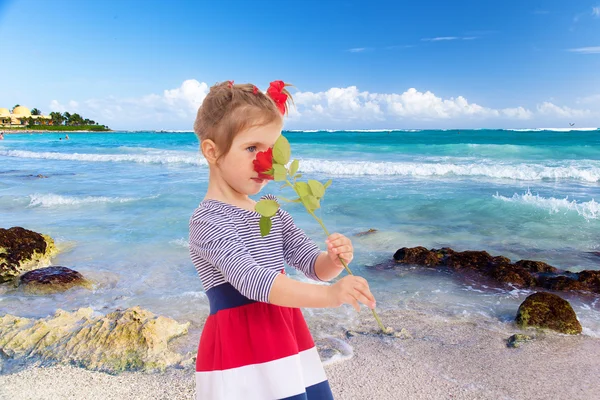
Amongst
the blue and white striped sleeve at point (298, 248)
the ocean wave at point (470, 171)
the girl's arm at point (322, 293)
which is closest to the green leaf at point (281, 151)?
the girl's arm at point (322, 293)

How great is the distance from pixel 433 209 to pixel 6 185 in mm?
12799

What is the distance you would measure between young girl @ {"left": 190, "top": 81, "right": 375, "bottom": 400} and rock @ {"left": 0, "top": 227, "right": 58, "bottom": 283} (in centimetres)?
525

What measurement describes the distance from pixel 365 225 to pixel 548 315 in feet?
15.7

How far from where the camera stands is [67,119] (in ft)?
363

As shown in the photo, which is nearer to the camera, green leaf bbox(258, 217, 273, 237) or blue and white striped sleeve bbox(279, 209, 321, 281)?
green leaf bbox(258, 217, 273, 237)

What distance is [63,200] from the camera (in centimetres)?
1151

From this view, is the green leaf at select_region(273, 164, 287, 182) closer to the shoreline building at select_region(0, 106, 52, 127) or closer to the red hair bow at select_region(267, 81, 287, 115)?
the red hair bow at select_region(267, 81, 287, 115)

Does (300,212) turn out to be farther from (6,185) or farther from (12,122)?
(12,122)

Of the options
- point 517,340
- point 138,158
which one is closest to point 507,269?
point 517,340

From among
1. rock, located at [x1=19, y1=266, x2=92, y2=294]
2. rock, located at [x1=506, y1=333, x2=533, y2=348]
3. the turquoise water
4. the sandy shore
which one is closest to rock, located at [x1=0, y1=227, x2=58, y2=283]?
the turquoise water

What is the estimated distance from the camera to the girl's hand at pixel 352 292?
1.23 metres

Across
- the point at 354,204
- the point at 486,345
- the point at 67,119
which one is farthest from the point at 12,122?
the point at 486,345

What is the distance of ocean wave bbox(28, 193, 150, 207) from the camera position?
11.1 meters

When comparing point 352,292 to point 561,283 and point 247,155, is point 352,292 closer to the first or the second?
point 247,155
